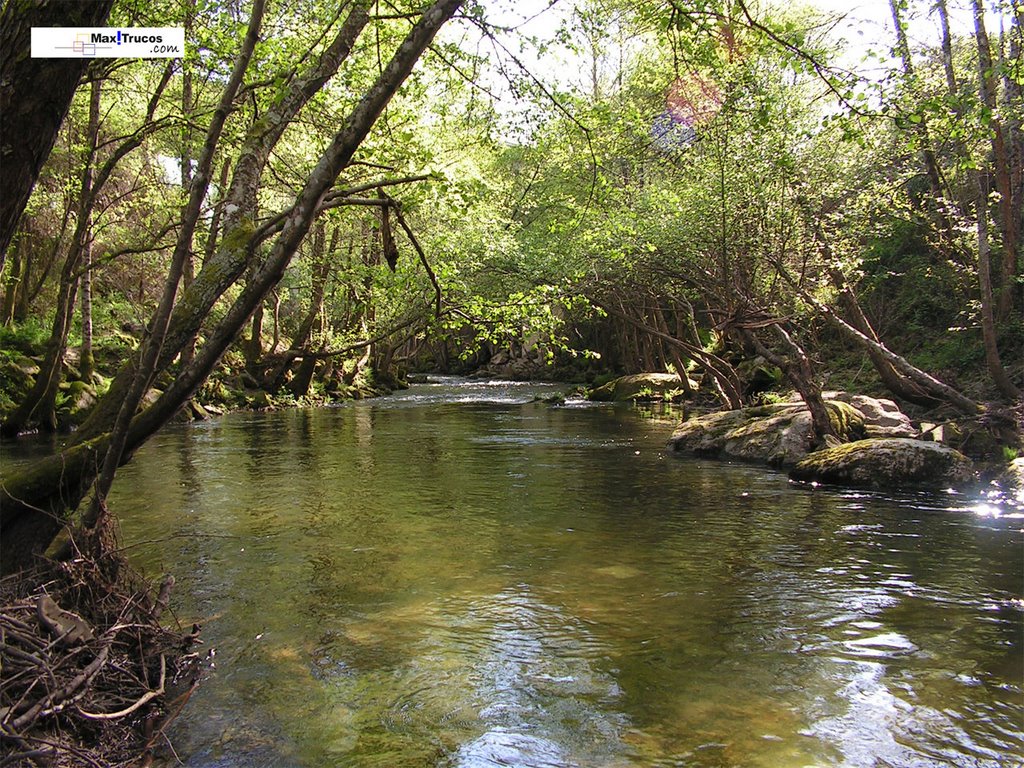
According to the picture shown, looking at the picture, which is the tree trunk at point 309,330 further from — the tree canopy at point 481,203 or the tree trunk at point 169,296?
the tree trunk at point 169,296

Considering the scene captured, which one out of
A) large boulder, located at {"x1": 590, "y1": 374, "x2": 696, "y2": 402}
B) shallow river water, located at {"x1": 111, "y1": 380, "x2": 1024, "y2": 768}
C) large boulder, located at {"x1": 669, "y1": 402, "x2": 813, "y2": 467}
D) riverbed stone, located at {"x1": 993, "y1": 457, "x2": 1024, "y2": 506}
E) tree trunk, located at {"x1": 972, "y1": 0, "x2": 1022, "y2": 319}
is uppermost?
tree trunk, located at {"x1": 972, "y1": 0, "x2": 1022, "y2": 319}

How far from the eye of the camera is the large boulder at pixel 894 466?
1268 centimetres

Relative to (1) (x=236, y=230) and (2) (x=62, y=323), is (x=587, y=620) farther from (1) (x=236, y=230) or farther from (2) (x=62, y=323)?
(2) (x=62, y=323)

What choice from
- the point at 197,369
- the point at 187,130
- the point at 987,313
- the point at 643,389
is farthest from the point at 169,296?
the point at 643,389

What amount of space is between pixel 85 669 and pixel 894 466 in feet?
42.5

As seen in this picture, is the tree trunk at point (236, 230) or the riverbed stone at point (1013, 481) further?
the riverbed stone at point (1013, 481)

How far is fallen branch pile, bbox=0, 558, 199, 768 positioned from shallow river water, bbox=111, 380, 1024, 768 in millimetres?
323

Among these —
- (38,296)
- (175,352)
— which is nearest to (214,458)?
(175,352)

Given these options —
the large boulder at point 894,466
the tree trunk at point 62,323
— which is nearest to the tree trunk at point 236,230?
the tree trunk at point 62,323

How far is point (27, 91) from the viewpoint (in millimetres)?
3502

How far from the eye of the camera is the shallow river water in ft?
15.6

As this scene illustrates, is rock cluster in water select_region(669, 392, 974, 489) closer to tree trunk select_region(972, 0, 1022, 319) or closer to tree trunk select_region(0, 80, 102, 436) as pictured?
tree trunk select_region(972, 0, 1022, 319)

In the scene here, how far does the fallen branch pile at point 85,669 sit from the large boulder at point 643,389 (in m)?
27.8

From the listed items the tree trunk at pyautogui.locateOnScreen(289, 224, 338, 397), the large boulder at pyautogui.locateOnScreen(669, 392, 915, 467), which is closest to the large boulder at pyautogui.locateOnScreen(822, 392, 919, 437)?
the large boulder at pyautogui.locateOnScreen(669, 392, 915, 467)
